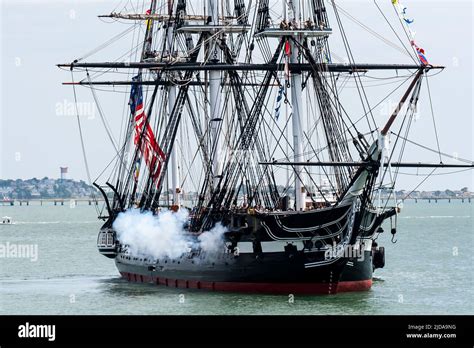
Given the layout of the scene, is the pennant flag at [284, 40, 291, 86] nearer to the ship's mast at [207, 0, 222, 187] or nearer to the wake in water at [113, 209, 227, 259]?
the ship's mast at [207, 0, 222, 187]

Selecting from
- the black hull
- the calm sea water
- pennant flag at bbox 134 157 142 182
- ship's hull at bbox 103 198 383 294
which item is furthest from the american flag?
ship's hull at bbox 103 198 383 294

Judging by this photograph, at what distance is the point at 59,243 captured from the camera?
415ft

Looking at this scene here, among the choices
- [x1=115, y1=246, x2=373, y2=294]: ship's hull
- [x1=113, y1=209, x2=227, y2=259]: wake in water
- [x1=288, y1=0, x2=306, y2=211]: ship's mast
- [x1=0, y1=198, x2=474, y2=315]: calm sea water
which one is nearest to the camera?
[x1=0, y1=198, x2=474, y2=315]: calm sea water

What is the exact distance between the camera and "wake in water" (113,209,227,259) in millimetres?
65812

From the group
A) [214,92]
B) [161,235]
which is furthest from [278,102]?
[161,235]

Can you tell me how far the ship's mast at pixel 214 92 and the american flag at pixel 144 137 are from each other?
5.05m

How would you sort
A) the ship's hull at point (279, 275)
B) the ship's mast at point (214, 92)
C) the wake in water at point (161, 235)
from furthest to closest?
the ship's mast at point (214, 92)
the wake in water at point (161, 235)
the ship's hull at point (279, 275)

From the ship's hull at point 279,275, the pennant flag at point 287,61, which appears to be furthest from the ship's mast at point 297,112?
the ship's hull at point 279,275

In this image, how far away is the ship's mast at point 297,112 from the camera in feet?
214

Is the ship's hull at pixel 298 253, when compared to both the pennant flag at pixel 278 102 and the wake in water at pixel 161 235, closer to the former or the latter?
the wake in water at pixel 161 235

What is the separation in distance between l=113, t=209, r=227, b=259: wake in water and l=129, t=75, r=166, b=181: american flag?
→ 3028 millimetres

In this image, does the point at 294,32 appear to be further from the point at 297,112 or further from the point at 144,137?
the point at 144,137
